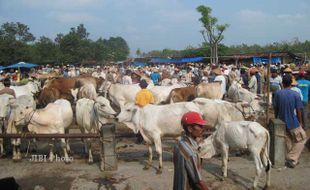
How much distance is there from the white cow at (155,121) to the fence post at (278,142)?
77.0 inches

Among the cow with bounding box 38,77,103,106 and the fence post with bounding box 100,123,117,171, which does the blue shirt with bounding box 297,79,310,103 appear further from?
the cow with bounding box 38,77,103,106

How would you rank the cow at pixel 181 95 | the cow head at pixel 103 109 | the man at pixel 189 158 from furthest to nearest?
the cow at pixel 181 95, the cow head at pixel 103 109, the man at pixel 189 158

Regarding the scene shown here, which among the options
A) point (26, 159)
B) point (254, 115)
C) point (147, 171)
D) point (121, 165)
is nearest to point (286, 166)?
point (254, 115)

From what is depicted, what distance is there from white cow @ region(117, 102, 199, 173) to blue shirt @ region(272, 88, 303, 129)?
80.1 inches

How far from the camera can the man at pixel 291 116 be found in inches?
331

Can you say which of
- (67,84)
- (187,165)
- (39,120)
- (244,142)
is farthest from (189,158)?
(67,84)

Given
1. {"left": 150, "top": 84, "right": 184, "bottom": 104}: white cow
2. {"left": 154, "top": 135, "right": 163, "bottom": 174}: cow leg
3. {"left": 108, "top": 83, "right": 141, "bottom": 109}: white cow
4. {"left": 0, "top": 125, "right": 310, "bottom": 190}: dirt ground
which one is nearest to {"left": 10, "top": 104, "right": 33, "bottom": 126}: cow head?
{"left": 0, "top": 125, "right": 310, "bottom": 190}: dirt ground

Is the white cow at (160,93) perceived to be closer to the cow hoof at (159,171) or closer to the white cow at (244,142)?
the cow hoof at (159,171)

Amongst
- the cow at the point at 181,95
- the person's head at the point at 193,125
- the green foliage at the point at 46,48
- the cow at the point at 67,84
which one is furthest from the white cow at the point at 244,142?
the green foliage at the point at 46,48

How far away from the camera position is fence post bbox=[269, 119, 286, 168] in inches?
338

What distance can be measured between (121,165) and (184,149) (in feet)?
18.2

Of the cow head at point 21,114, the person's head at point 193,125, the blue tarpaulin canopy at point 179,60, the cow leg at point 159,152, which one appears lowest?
the cow leg at point 159,152

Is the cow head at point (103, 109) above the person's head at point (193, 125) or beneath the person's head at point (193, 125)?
beneath

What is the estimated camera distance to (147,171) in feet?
28.7
